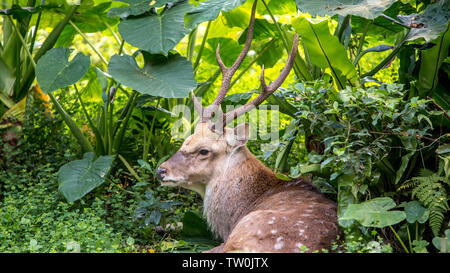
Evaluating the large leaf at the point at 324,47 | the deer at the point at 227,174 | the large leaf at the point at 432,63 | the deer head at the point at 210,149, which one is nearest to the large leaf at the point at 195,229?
the deer at the point at 227,174

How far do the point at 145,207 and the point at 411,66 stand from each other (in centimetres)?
244

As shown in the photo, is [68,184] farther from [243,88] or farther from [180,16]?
[243,88]

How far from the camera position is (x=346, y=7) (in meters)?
4.05

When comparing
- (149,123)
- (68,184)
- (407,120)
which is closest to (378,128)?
(407,120)

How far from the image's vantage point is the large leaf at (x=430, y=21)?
12.6 ft

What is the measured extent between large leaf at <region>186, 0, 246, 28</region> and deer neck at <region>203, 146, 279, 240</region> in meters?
1.10

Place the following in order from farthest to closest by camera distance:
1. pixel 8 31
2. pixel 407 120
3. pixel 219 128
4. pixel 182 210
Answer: pixel 8 31 < pixel 182 210 < pixel 219 128 < pixel 407 120

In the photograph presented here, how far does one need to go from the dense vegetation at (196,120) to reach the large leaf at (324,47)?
0.4 inches

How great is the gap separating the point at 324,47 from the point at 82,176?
7.68 feet

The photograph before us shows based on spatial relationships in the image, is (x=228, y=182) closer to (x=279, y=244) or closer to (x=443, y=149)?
(x=279, y=244)

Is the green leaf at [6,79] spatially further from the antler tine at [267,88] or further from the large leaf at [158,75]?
the antler tine at [267,88]

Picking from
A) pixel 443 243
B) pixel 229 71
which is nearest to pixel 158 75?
pixel 229 71

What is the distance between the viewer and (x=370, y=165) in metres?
3.76

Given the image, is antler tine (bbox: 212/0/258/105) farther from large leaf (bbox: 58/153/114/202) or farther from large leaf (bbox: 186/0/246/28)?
large leaf (bbox: 58/153/114/202)
